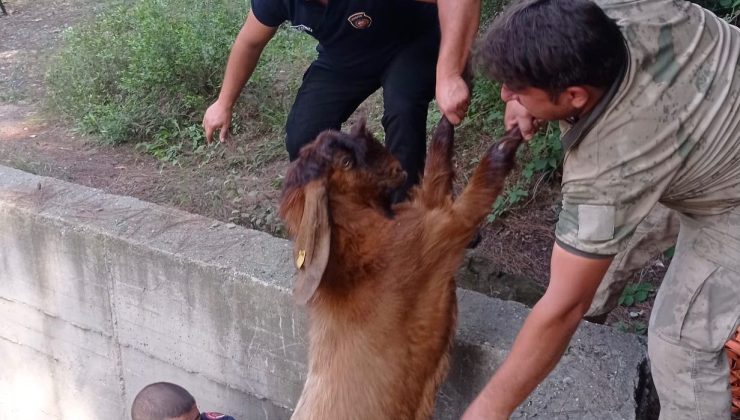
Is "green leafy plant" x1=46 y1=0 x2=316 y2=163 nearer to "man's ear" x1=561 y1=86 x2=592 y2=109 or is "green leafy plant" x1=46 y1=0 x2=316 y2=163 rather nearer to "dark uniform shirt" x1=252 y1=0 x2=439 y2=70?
"dark uniform shirt" x1=252 y1=0 x2=439 y2=70

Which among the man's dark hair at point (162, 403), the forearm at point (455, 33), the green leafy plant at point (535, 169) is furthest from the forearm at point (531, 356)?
the green leafy plant at point (535, 169)

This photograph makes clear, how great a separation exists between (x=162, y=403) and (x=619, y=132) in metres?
2.36

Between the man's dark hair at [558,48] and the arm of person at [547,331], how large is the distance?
0.51 metres

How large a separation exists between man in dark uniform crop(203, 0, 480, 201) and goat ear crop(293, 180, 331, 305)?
0.81m

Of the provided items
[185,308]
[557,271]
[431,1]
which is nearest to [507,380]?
[557,271]

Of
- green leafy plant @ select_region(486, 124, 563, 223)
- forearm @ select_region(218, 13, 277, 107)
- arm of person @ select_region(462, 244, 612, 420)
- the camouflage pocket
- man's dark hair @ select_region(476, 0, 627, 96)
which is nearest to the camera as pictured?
man's dark hair @ select_region(476, 0, 627, 96)

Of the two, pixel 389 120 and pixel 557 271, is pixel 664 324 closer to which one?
pixel 557 271

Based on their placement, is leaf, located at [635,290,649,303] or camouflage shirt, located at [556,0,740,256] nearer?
camouflage shirt, located at [556,0,740,256]

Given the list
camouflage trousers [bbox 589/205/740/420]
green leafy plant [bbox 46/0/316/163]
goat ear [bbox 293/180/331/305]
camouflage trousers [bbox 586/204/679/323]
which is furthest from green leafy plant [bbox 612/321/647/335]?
green leafy plant [bbox 46/0/316/163]

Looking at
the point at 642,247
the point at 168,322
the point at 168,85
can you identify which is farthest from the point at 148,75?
the point at 642,247

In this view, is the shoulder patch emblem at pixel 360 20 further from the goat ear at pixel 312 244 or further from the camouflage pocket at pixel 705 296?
the camouflage pocket at pixel 705 296

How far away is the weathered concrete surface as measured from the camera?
311 centimetres

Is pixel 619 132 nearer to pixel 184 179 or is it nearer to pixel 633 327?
pixel 633 327

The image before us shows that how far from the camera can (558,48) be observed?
2221 mm
